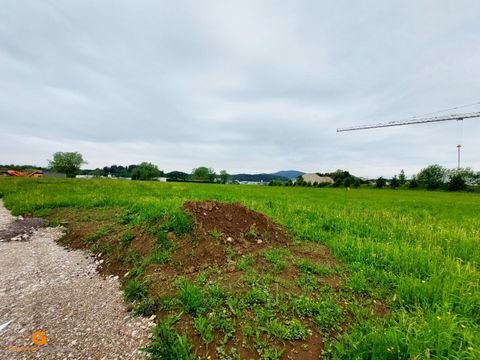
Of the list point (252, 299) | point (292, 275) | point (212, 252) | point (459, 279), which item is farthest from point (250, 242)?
point (459, 279)

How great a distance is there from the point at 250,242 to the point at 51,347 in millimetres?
3827

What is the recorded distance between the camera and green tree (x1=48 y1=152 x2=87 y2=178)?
93.1m

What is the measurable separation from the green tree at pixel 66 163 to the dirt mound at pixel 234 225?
4423 inches

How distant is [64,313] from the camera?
3.18 meters

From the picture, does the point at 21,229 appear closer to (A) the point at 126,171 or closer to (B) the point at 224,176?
→ (B) the point at 224,176

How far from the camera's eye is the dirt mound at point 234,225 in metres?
5.23

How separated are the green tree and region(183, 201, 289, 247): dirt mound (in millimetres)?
112340

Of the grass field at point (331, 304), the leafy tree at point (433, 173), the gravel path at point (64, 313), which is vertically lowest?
the gravel path at point (64, 313)

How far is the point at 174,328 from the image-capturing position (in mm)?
2758

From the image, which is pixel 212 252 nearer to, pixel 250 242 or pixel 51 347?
pixel 250 242

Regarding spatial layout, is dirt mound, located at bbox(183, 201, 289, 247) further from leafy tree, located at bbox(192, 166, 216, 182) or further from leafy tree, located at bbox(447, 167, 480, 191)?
leafy tree, located at bbox(192, 166, 216, 182)

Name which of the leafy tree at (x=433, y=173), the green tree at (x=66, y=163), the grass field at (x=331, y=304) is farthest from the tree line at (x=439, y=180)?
the green tree at (x=66, y=163)

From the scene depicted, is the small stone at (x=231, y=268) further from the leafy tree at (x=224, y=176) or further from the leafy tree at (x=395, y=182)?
the leafy tree at (x=224, y=176)

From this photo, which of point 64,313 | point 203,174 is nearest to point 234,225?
point 64,313
